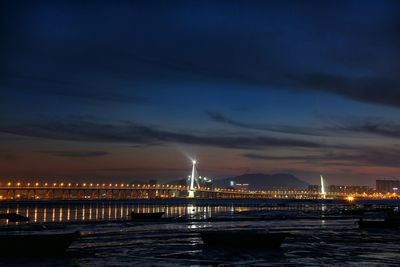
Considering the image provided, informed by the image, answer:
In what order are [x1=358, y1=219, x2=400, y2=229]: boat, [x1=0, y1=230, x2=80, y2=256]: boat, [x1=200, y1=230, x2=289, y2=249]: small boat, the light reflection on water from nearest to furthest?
[x1=0, y1=230, x2=80, y2=256]: boat
[x1=200, y1=230, x2=289, y2=249]: small boat
[x1=358, y1=219, x2=400, y2=229]: boat
the light reflection on water

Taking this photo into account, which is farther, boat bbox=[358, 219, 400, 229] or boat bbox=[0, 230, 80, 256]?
boat bbox=[358, 219, 400, 229]

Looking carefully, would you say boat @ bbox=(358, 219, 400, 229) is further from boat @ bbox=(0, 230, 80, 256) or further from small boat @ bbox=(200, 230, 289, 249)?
boat @ bbox=(0, 230, 80, 256)

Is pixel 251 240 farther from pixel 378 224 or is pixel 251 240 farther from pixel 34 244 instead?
pixel 378 224

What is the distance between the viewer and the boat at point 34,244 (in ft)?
96.5

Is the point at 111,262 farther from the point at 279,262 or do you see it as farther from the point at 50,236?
the point at 279,262

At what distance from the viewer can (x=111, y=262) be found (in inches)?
1070

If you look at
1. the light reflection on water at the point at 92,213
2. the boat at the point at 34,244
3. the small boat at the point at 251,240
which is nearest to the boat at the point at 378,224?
the small boat at the point at 251,240

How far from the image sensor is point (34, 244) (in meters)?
30.1

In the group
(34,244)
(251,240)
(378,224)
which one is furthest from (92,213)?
(251,240)

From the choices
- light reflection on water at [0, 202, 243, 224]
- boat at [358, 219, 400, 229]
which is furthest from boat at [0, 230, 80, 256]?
light reflection on water at [0, 202, 243, 224]

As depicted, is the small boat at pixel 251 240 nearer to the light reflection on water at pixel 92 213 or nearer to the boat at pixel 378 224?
the boat at pixel 378 224

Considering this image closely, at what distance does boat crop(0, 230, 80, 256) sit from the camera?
2942cm

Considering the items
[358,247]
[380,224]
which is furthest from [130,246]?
[380,224]

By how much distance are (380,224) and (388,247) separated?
20192 mm
